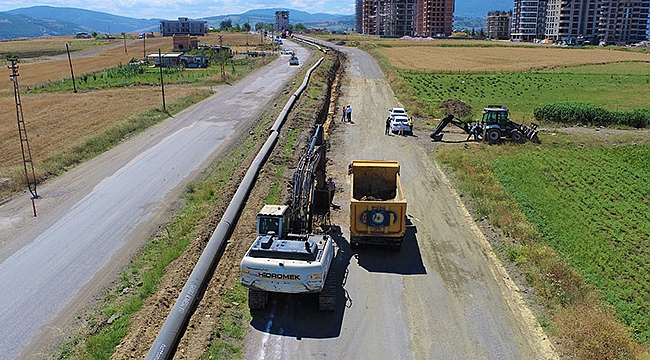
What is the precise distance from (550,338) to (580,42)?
20380 centimetres

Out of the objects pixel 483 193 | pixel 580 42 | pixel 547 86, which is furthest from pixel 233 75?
pixel 580 42

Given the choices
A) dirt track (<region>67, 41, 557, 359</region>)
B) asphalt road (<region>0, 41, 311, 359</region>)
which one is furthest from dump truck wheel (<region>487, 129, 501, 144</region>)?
asphalt road (<region>0, 41, 311, 359</region>)

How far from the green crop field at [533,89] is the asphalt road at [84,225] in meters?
25.1

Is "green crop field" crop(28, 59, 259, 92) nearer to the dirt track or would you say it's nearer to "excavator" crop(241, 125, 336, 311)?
the dirt track

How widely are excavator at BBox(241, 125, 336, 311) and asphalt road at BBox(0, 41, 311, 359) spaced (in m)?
6.02

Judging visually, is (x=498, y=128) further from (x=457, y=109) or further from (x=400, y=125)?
(x=457, y=109)

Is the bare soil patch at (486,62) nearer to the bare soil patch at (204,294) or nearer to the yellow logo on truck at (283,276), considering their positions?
the bare soil patch at (204,294)

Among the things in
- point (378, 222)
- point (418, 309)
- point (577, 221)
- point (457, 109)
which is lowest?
point (418, 309)

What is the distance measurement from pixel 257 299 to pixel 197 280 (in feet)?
7.60

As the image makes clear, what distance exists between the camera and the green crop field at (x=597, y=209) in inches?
747

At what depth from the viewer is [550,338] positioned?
1559 cm

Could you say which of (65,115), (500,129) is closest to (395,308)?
(500,129)

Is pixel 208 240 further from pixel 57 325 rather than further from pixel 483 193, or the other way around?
pixel 483 193

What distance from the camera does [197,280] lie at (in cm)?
1750
